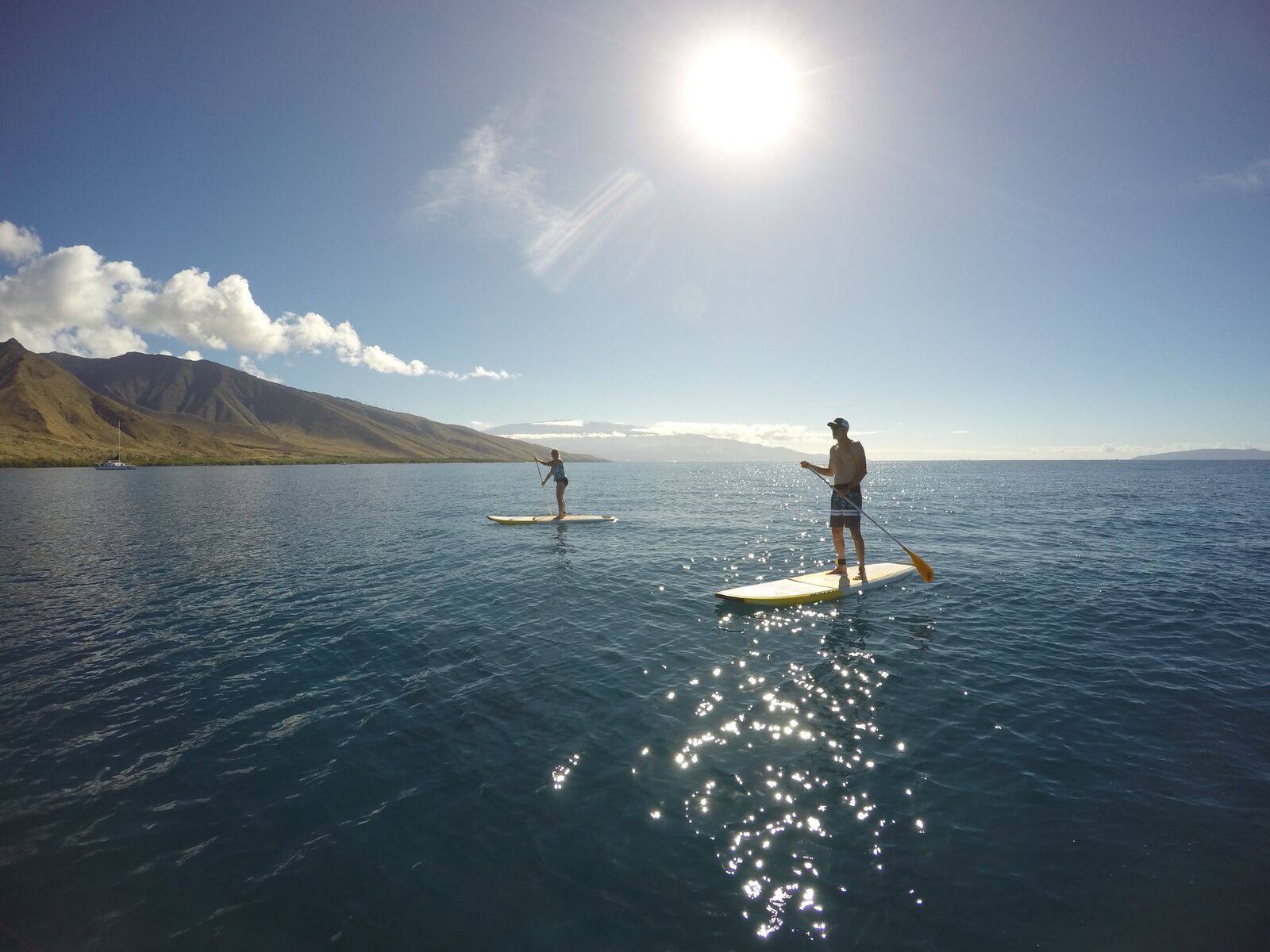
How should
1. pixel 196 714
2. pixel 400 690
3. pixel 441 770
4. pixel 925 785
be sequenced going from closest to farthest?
pixel 925 785
pixel 441 770
pixel 196 714
pixel 400 690

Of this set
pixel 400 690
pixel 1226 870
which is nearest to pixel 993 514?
pixel 1226 870

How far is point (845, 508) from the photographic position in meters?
20.3

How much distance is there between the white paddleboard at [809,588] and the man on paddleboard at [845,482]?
575 mm

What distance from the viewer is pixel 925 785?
27.0 ft

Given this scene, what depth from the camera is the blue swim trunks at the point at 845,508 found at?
65.3 feet

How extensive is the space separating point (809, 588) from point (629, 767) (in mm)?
11645

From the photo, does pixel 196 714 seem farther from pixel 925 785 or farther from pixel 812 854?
pixel 925 785

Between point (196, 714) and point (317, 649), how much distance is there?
3.60 m

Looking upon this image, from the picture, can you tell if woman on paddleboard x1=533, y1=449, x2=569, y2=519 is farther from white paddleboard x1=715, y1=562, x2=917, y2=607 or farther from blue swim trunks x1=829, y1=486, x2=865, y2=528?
blue swim trunks x1=829, y1=486, x2=865, y2=528

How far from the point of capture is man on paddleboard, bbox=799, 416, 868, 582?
1895cm

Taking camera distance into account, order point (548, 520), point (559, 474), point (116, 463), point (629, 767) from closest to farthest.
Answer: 1. point (629, 767)
2. point (559, 474)
3. point (548, 520)
4. point (116, 463)

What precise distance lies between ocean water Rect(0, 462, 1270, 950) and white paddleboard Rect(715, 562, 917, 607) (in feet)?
1.95

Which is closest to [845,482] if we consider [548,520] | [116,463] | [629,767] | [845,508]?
[845,508]

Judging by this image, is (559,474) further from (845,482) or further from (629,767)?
(629,767)
